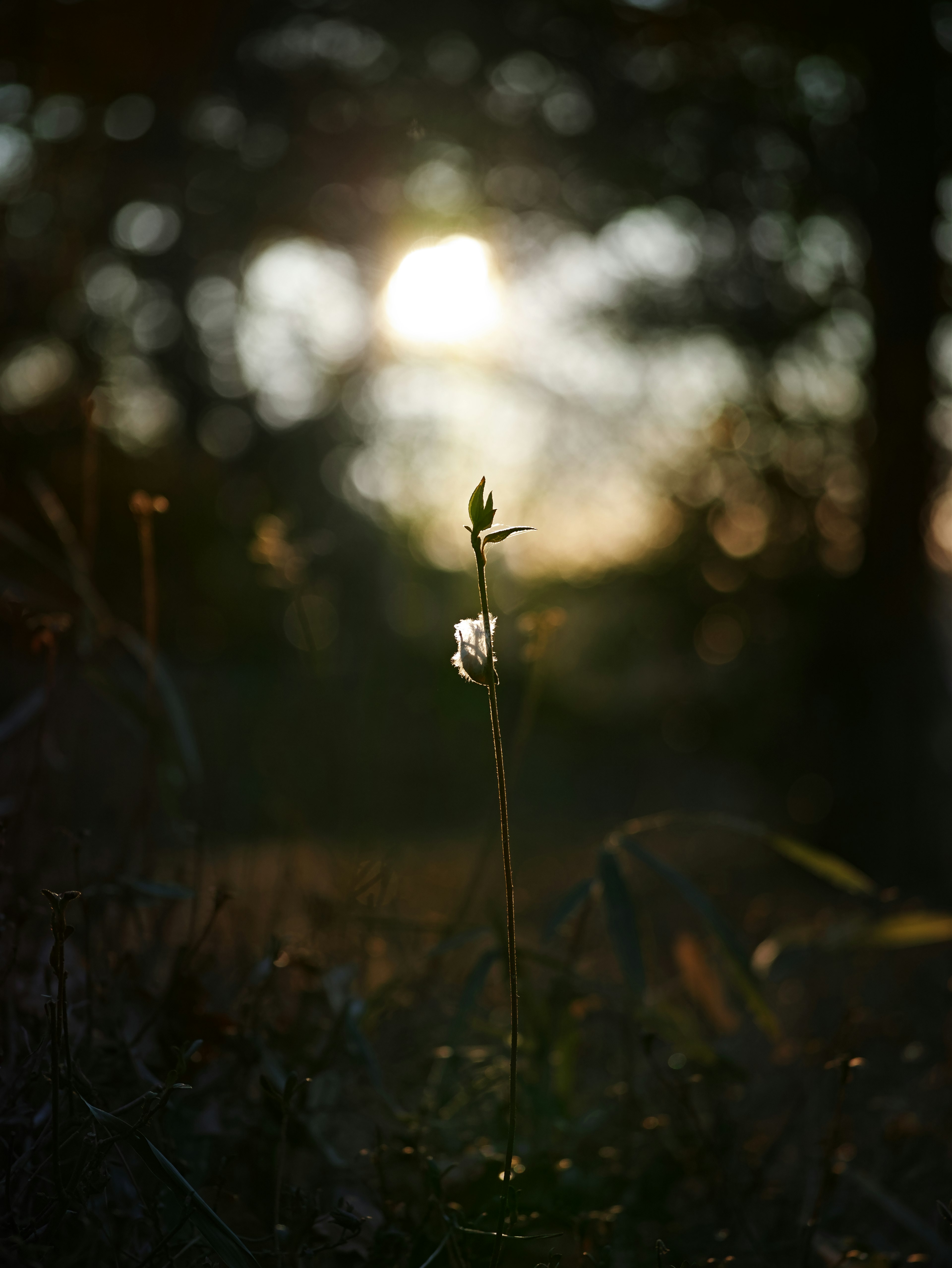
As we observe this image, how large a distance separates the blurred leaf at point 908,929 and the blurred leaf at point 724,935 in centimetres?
27

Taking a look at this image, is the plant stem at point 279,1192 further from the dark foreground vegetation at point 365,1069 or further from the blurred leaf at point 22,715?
the blurred leaf at point 22,715

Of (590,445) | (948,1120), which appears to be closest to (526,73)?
(590,445)

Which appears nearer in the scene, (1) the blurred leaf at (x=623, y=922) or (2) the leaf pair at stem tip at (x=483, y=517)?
(2) the leaf pair at stem tip at (x=483, y=517)

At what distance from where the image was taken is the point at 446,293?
2830mm

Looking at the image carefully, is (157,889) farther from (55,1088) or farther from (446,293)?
(446,293)

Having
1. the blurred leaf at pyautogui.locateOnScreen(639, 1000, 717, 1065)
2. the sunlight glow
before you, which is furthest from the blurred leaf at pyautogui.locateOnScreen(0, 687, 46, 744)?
the sunlight glow

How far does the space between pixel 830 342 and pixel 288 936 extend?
12.1 ft

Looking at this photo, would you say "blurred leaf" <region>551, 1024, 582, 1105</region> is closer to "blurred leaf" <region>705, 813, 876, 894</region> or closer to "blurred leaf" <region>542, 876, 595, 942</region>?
"blurred leaf" <region>542, 876, 595, 942</region>

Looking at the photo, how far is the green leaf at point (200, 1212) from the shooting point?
2.52 feet

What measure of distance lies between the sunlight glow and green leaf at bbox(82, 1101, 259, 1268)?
2516 mm

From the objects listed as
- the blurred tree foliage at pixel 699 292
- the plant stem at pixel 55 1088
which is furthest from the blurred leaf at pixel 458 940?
the blurred tree foliage at pixel 699 292

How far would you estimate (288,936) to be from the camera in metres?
1.42

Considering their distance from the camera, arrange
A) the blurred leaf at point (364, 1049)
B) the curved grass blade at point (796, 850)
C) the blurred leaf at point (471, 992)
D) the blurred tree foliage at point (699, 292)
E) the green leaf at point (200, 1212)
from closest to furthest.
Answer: the green leaf at point (200, 1212), the blurred leaf at point (364, 1049), the blurred leaf at point (471, 992), the curved grass blade at point (796, 850), the blurred tree foliage at point (699, 292)

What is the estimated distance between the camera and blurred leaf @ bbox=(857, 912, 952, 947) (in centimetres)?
140
